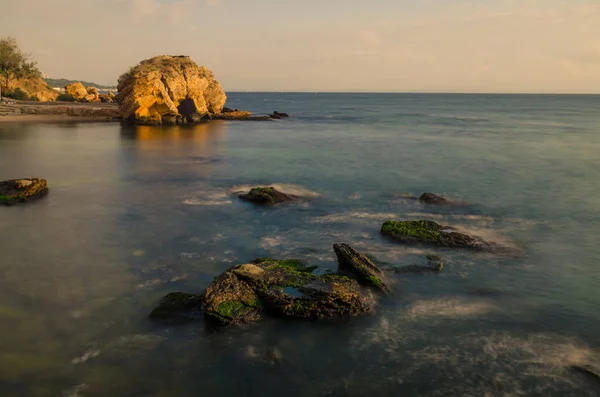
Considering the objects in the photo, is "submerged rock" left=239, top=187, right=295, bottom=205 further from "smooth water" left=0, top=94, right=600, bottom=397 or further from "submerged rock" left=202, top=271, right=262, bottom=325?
"submerged rock" left=202, top=271, right=262, bottom=325

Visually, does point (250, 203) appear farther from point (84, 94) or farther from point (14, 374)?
point (84, 94)

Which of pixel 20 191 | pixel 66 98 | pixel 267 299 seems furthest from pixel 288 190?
pixel 66 98

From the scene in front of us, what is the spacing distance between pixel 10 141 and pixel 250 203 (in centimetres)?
3479

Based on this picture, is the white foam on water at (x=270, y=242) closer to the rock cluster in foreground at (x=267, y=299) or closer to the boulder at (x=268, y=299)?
the rock cluster in foreground at (x=267, y=299)

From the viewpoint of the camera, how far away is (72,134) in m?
57.9

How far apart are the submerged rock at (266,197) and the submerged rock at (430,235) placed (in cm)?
796

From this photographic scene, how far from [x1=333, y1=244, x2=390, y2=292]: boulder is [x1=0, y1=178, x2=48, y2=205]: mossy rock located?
19218 millimetres

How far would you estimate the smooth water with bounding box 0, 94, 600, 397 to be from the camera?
1098 cm

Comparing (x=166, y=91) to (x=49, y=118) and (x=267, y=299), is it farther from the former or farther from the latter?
(x=267, y=299)

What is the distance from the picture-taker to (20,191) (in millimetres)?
26016

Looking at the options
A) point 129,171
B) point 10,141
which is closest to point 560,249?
point 129,171

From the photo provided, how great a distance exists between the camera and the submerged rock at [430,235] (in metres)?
19.8

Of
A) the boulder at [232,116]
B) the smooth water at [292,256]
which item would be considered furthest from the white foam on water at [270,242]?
the boulder at [232,116]

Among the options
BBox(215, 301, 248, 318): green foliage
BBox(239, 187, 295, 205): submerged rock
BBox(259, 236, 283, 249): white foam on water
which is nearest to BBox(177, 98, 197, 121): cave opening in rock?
BBox(239, 187, 295, 205): submerged rock
